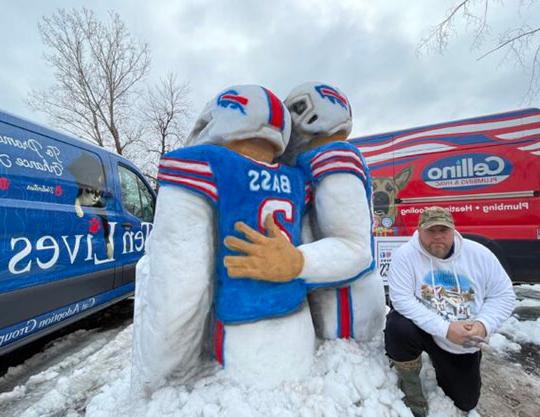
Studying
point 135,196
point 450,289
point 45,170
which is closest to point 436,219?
point 450,289

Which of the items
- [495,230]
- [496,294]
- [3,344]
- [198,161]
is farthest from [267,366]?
[495,230]

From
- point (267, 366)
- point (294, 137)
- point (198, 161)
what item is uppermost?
point (294, 137)

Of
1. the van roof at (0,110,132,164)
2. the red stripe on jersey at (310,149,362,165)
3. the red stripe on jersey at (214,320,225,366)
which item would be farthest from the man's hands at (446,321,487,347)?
the van roof at (0,110,132,164)

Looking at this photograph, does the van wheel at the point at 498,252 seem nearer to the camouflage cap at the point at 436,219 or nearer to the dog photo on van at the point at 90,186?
the camouflage cap at the point at 436,219

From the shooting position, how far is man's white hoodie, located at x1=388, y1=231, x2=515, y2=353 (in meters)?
1.38

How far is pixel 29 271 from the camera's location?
207 cm

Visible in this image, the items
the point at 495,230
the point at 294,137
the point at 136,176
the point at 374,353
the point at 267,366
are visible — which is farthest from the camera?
the point at 136,176

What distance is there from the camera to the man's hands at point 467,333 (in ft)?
4.14

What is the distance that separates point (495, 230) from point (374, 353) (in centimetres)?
290

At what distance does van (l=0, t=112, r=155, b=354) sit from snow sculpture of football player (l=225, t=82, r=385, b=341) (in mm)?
1716

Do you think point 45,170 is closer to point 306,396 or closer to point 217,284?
Result: point 217,284

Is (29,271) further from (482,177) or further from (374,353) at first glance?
(482,177)

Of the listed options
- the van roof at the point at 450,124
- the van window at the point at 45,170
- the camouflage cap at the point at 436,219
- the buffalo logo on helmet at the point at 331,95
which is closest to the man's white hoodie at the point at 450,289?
the camouflage cap at the point at 436,219

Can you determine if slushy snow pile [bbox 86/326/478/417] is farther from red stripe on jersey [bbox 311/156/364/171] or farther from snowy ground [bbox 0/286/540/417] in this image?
red stripe on jersey [bbox 311/156/364/171]
